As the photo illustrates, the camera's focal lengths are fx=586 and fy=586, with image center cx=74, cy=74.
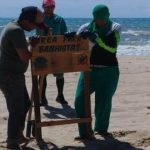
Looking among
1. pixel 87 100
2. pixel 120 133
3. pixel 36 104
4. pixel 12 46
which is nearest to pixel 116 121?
pixel 120 133

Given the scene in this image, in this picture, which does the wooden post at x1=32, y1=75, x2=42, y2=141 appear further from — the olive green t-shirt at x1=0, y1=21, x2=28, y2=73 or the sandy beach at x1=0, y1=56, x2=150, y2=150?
the olive green t-shirt at x1=0, y1=21, x2=28, y2=73

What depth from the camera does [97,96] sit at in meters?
7.79

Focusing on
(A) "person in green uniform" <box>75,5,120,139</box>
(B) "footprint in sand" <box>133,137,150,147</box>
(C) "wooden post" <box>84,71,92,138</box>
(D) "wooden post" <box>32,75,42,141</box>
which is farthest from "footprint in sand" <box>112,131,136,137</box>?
(D) "wooden post" <box>32,75,42,141</box>

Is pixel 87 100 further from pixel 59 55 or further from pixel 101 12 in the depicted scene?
pixel 101 12

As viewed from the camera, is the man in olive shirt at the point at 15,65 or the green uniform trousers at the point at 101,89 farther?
the green uniform trousers at the point at 101,89

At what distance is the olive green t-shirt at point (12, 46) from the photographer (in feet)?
21.9

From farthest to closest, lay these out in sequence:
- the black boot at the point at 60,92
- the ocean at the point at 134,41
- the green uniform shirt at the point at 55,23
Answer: the ocean at the point at 134,41 < the black boot at the point at 60,92 < the green uniform shirt at the point at 55,23

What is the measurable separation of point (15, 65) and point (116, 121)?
2672 mm

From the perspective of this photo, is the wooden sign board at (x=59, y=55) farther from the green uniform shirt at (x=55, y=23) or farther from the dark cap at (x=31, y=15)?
the green uniform shirt at (x=55, y=23)

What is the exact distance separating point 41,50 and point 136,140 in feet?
5.68

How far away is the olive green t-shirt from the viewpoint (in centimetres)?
666

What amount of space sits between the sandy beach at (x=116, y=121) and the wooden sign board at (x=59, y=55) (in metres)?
0.96

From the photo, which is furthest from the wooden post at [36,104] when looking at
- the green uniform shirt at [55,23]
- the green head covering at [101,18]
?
the green uniform shirt at [55,23]

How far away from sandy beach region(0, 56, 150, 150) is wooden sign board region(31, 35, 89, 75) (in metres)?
0.96
